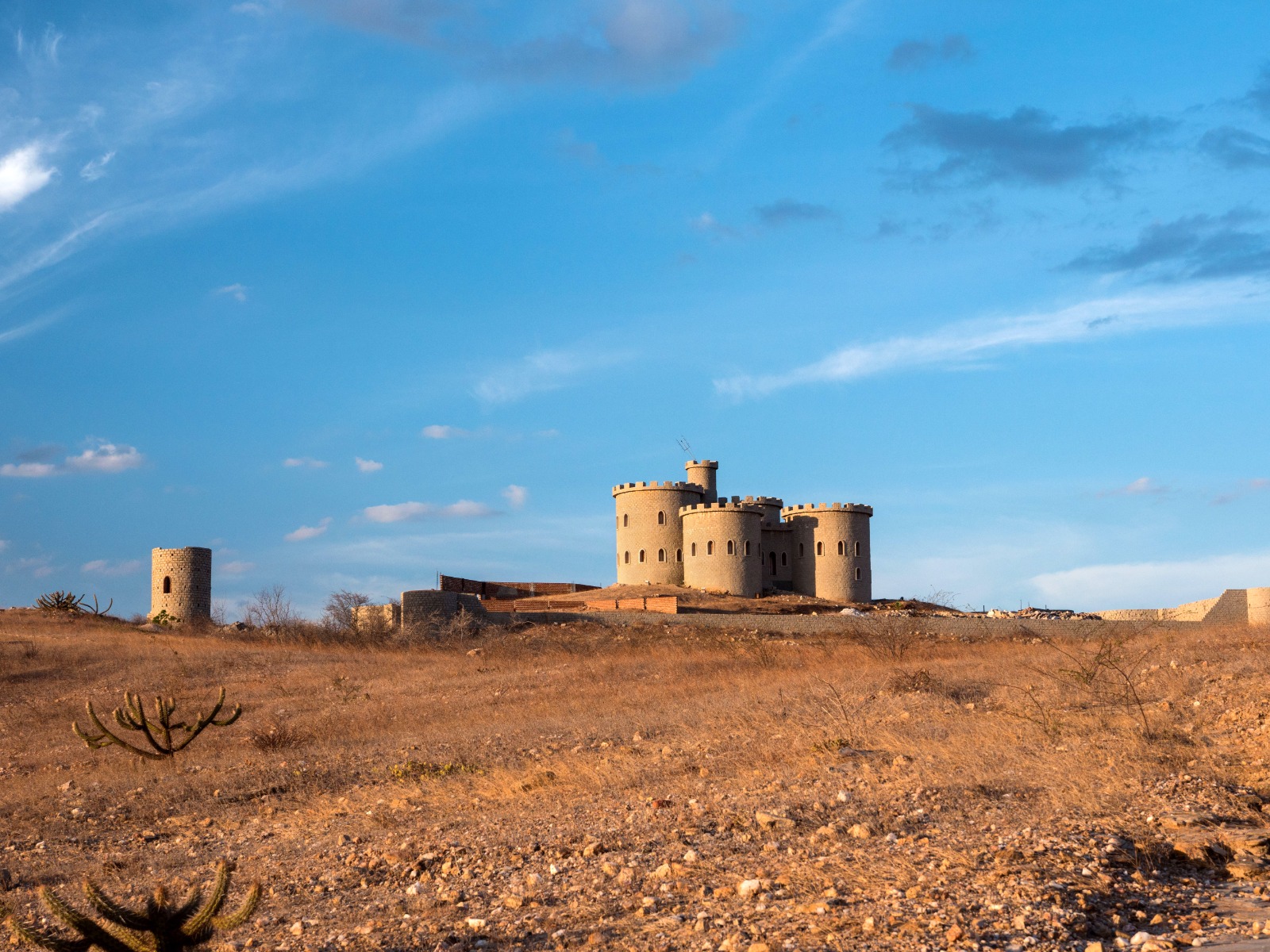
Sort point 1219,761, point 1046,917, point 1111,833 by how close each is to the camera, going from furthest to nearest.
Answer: point 1219,761 < point 1111,833 < point 1046,917

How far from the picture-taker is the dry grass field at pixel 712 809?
6.66m

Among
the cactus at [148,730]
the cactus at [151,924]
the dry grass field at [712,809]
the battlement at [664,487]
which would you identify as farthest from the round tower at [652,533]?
the cactus at [151,924]

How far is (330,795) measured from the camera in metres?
11.5

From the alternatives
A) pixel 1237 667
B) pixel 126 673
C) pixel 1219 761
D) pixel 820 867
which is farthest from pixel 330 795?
pixel 126 673

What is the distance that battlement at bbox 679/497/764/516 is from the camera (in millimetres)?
50469

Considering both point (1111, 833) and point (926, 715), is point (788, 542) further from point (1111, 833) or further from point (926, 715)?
point (1111, 833)

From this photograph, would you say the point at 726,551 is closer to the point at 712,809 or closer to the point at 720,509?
the point at 720,509

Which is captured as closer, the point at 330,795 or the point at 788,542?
the point at 330,795

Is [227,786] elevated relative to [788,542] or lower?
lower

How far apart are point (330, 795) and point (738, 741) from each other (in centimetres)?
444

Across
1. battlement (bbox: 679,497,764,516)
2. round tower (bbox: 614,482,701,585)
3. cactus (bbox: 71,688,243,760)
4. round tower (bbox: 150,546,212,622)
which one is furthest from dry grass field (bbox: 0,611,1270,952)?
round tower (bbox: 614,482,701,585)

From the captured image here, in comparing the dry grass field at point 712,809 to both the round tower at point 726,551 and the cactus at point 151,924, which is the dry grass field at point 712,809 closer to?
the cactus at point 151,924

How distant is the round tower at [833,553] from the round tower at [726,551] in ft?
8.85

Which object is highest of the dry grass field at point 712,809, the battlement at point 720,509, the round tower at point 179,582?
the battlement at point 720,509
